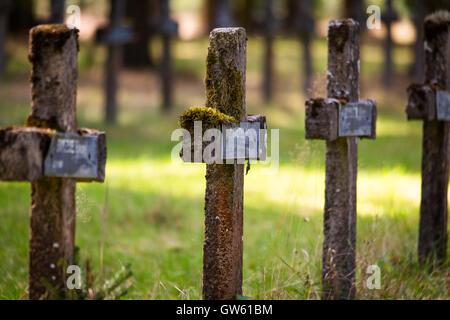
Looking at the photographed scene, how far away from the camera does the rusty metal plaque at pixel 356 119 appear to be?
4.02m

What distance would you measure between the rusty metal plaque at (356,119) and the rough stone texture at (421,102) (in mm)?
770

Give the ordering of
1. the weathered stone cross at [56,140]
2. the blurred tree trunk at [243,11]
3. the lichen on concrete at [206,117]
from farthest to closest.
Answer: the blurred tree trunk at [243,11]
the weathered stone cross at [56,140]
the lichen on concrete at [206,117]

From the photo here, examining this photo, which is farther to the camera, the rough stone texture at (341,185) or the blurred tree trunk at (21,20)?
the blurred tree trunk at (21,20)

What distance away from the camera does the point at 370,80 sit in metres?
25.1

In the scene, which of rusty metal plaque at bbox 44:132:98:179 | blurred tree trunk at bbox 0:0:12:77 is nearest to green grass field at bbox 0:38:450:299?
rusty metal plaque at bbox 44:132:98:179

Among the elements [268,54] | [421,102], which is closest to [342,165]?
[421,102]

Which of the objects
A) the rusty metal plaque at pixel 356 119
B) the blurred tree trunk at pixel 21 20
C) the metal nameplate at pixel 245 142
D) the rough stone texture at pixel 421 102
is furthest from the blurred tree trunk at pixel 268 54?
the metal nameplate at pixel 245 142

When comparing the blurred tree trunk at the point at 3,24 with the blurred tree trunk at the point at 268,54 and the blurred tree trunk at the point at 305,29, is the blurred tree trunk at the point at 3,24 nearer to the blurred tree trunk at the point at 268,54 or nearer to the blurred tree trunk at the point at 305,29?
the blurred tree trunk at the point at 268,54

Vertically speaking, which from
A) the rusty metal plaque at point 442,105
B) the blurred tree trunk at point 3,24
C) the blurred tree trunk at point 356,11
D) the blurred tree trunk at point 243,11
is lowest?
the rusty metal plaque at point 442,105

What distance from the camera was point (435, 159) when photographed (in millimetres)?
5062

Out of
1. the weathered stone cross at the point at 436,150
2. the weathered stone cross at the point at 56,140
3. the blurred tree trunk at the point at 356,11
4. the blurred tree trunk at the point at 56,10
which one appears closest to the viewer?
the weathered stone cross at the point at 56,140
